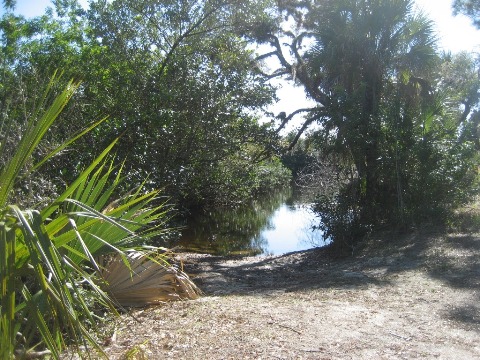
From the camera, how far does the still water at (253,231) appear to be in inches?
628

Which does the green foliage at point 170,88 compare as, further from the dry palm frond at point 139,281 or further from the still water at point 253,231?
the dry palm frond at point 139,281

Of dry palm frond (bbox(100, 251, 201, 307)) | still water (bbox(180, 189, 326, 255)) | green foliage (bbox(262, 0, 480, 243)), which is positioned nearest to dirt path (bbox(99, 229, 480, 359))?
dry palm frond (bbox(100, 251, 201, 307))

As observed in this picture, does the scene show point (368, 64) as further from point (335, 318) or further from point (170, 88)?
point (335, 318)

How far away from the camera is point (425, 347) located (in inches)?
187

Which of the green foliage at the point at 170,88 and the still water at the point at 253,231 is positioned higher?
the green foliage at the point at 170,88

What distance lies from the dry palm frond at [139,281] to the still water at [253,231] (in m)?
8.00

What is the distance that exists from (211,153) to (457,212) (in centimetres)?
634

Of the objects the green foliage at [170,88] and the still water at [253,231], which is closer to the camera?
the green foliage at [170,88]

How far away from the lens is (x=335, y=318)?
5664 mm

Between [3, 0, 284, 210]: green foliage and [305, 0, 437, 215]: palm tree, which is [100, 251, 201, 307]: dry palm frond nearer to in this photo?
[3, 0, 284, 210]: green foliage

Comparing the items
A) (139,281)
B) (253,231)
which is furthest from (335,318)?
(253,231)

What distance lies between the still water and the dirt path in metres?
5.00

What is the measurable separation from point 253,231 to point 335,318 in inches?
579

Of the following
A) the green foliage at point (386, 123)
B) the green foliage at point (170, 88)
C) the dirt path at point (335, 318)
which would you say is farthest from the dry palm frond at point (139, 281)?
the green foliage at point (386, 123)
